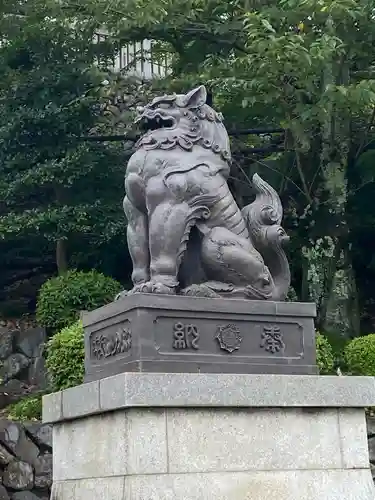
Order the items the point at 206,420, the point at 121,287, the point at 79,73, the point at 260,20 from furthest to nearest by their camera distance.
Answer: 1. the point at 79,73
2. the point at 121,287
3. the point at 260,20
4. the point at 206,420

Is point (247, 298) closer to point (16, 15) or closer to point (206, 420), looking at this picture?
point (206, 420)

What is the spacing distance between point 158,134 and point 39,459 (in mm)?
5308

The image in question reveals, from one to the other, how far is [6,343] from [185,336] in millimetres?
7754

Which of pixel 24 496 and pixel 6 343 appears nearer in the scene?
pixel 24 496

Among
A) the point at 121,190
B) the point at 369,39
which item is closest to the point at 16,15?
the point at 121,190

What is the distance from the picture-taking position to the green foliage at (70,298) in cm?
1143

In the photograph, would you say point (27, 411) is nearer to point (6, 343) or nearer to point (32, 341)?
point (32, 341)

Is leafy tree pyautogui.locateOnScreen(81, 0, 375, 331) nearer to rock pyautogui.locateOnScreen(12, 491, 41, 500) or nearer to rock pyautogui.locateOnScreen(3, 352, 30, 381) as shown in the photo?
rock pyautogui.locateOnScreen(3, 352, 30, 381)

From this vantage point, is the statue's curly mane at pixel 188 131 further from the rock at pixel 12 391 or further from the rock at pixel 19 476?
the rock at pixel 12 391

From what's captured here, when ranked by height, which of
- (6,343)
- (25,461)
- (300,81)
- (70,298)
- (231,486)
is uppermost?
(300,81)

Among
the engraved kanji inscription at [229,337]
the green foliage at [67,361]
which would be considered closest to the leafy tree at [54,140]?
the green foliage at [67,361]

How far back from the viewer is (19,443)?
941cm

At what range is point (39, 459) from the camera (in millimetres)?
9383

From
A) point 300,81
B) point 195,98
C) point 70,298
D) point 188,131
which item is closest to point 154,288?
point 188,131
